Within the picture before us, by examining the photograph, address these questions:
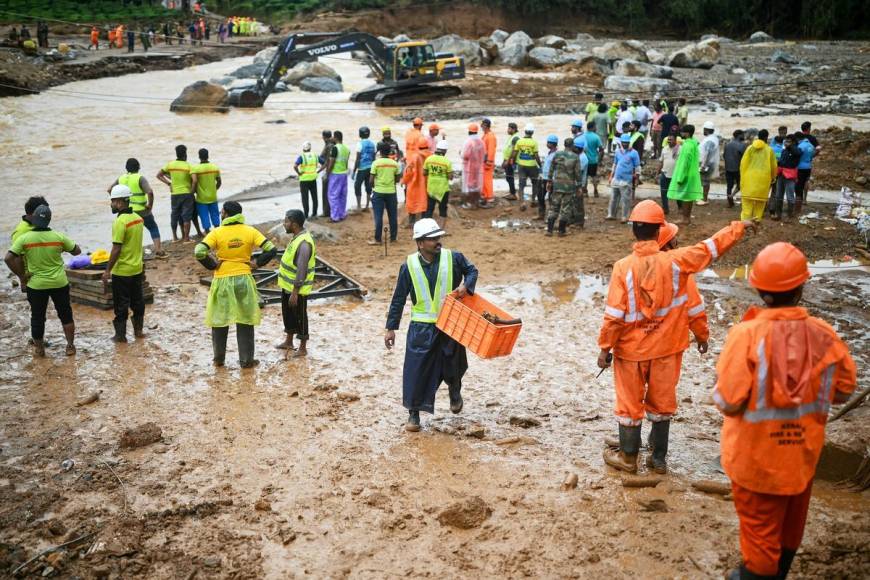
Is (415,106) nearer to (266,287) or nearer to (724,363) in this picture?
(266,287)

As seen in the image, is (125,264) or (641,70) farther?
(641,70)

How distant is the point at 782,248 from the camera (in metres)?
3.69

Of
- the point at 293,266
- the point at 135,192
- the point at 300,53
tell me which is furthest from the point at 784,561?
the point at 300,53

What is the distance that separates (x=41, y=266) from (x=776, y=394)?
7193mm

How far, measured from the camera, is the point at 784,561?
3.88m

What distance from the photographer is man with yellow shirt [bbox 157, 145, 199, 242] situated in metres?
12.3

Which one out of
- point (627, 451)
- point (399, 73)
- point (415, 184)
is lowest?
point (627, 451)

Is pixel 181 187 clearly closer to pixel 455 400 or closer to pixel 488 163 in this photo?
pixel 488 163

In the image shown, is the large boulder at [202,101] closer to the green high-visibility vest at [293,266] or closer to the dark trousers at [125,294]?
the dark trousers at [125,294]

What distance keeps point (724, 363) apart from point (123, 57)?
43436mm

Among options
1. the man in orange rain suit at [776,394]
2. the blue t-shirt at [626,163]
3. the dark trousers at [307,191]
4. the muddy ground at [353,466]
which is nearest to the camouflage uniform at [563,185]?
the blue t-shirt at [626,163]

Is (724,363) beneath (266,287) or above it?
above

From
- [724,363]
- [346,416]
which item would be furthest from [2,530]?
[724,363]

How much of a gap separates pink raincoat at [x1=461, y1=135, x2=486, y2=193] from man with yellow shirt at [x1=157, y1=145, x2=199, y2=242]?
16.4 feet
